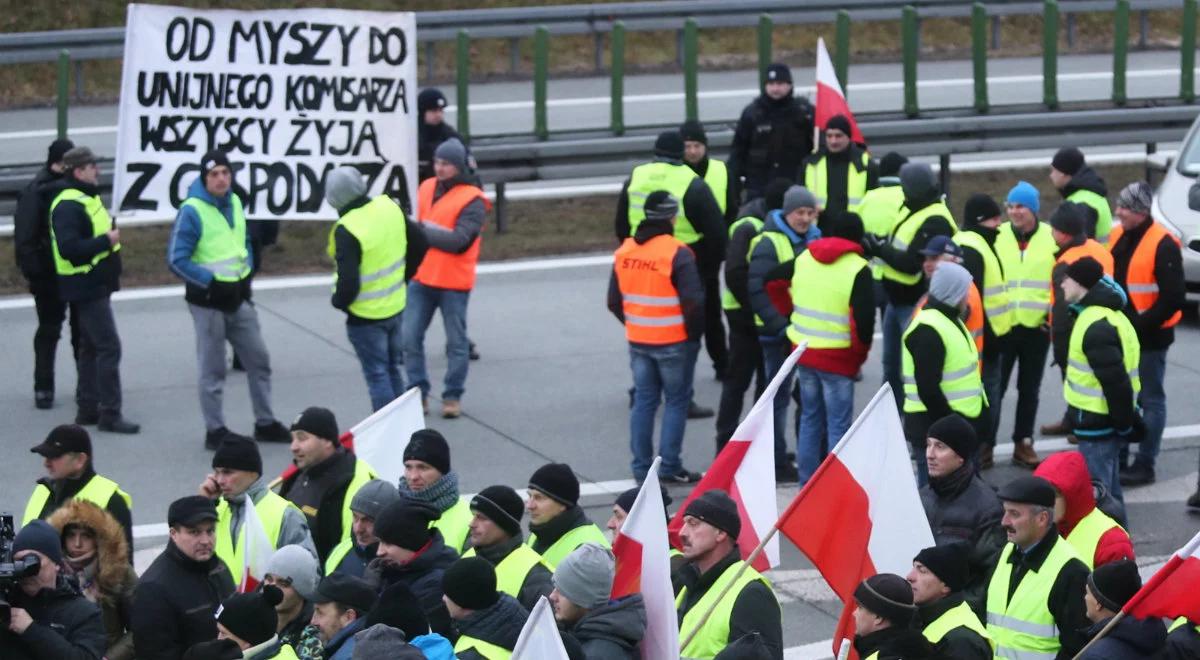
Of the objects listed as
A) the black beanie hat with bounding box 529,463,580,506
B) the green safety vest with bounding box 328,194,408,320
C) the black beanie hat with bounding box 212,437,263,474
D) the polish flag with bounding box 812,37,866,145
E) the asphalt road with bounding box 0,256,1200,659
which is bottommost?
the asphalt road with bounding box 0,256,1200,659

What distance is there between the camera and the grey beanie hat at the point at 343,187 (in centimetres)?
1252

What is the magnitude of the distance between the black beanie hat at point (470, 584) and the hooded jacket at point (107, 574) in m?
1.75

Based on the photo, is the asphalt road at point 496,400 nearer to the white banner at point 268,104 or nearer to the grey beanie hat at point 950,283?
the white banner at point 268,104

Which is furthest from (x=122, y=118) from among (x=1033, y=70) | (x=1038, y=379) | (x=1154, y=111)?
(x=1033, y=70)

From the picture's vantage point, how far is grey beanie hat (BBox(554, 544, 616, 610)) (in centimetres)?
724

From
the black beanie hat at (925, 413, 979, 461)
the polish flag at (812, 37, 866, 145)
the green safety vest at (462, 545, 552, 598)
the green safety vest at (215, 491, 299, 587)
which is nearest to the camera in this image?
the green safety vest at (462, 545, 552, 598)

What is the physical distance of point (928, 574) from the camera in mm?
7578

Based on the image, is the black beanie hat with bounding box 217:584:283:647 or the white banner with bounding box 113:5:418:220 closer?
the black beanie hat with bounding box 217:584:283:647

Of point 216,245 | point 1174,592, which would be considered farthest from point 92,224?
point 1174,592

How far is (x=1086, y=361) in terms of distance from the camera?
11.0 m

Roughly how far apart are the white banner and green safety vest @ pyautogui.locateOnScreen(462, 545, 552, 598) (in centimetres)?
581

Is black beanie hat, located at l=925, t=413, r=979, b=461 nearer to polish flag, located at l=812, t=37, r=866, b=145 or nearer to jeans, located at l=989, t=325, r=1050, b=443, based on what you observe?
jeans, located at l=989, t=325, r=1050, b=443

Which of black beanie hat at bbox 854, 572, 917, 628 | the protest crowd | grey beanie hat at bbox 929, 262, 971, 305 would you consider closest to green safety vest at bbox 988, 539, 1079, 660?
the protest crowd

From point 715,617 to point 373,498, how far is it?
5.62 ft
